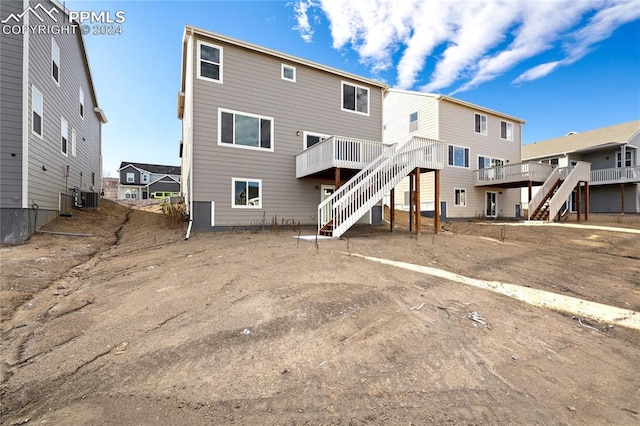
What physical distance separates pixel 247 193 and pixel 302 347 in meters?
9.80

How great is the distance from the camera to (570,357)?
3.20m

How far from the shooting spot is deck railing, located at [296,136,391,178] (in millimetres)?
10734

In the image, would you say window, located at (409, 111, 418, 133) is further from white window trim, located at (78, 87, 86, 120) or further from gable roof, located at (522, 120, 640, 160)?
white window trim, located at (78, 87, 86, 120)

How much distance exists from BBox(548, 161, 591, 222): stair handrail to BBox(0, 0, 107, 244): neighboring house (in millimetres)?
23468

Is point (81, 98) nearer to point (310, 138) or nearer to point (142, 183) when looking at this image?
point (310, 138)

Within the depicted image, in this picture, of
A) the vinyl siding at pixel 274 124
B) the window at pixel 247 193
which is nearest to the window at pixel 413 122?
the vinyl siding at pixel 274 124

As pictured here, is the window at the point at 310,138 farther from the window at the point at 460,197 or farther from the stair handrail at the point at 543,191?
the stair handrail at the point at 543,191

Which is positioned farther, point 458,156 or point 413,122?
point 413,122

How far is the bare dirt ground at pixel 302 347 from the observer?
2.26m

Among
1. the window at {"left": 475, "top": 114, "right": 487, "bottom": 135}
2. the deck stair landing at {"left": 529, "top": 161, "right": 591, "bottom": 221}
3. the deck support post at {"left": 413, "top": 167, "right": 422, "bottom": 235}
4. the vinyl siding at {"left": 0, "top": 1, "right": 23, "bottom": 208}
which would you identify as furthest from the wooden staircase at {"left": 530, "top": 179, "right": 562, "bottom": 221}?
the vinyl siding at {"left": 0, "top": 1, "right": 23, "bottom": 208}

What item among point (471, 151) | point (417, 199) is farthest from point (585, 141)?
point (417, 199)

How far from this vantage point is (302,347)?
10.0ft

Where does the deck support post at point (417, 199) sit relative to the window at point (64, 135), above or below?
below

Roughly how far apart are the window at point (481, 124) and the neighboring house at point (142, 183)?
4135 cm
